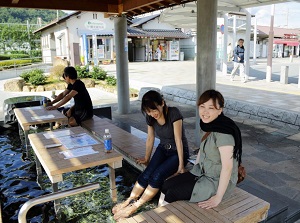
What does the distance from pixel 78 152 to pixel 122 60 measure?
5.07 m

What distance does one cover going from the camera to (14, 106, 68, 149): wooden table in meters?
4.59

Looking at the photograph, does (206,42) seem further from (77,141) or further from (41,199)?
(41,199)

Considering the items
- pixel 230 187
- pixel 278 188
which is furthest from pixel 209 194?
pixel 278 188

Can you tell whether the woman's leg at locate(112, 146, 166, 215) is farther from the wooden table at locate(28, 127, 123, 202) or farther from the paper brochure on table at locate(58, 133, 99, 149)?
the paper brochure on table at locate(58, 133, 99, 149)

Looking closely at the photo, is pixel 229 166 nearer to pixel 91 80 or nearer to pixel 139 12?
pixel 139 12

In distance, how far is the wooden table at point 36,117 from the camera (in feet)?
15.1

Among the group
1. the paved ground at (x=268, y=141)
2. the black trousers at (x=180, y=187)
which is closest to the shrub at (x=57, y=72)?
the paved ground at (x=268, y=141)

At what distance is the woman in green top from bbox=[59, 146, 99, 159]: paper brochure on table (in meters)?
1.04

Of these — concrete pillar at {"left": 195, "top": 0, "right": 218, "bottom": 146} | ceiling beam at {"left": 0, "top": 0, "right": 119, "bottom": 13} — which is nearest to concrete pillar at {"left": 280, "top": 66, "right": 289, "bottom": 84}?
ceiling beam at {"left": 0, "top": 0, "right": 119, "bottom": 13}

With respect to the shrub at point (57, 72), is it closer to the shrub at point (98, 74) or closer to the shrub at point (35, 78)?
the shrub at point (35, 78)

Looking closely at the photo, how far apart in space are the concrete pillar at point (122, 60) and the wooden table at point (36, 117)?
279 centimetres

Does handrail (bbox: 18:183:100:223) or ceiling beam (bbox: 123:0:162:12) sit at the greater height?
ceiling beam (bbox: 123:0:162:12)

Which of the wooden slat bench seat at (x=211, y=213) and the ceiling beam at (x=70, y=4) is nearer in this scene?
the wooden slat bench seat at (x=211, y=213)

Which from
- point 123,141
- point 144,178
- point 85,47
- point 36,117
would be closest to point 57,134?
point 123,141
